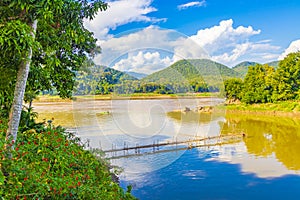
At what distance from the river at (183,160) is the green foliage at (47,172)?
2056mm

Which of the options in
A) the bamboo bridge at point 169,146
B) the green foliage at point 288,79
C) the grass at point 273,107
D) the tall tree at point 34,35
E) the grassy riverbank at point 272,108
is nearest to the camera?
the tall tree at point 34,35

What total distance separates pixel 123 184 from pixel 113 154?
3638mm

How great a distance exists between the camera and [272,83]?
31047 mm

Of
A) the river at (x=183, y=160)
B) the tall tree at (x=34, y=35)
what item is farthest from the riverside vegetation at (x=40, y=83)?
the river at (x=183, y=160)

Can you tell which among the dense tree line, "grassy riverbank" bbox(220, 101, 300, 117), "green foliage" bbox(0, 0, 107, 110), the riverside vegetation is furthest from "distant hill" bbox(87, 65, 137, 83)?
the dense tree line

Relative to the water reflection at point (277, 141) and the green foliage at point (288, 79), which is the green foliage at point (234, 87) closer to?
the green foliage at point (288, 79)

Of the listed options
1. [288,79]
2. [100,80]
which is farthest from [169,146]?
[288,79]

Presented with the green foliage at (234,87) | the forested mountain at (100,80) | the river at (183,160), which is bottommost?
the river at (183,160)

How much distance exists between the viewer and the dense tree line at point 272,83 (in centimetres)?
2978

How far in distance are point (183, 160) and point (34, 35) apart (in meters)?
9.77

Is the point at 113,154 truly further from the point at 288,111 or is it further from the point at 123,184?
the point at 288,111

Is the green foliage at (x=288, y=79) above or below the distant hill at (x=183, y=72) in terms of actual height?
above

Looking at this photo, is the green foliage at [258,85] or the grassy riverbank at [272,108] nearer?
the grassy riverbank at [272,108]

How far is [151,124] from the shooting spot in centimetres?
757
